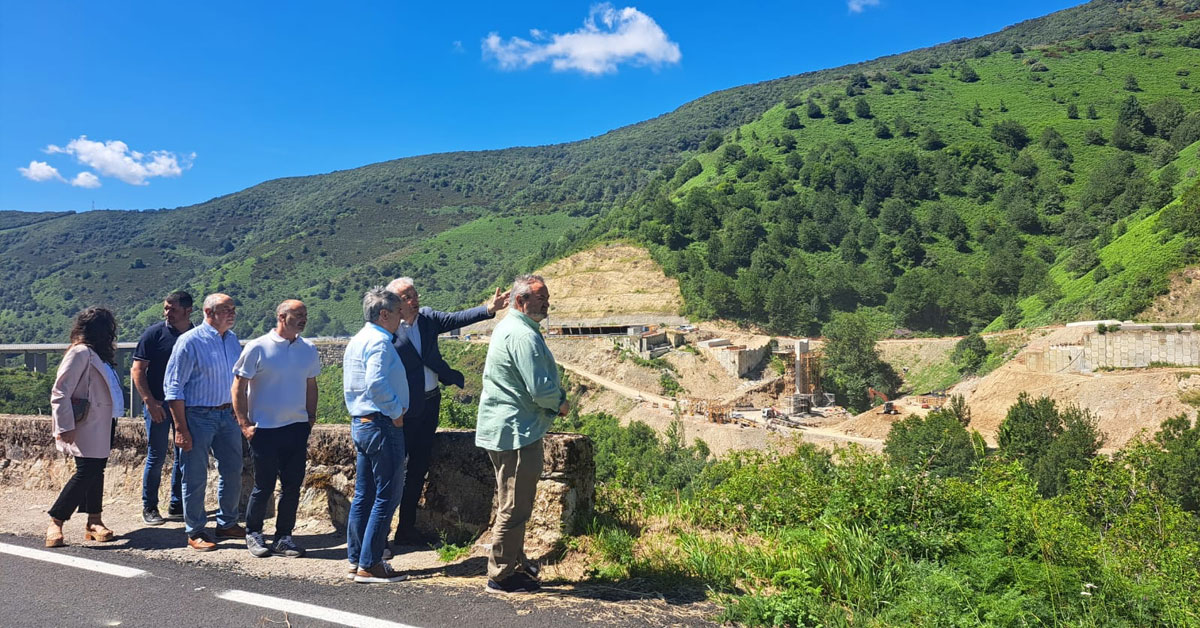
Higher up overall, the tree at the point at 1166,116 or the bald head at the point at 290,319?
the tree at the point at 1166,116

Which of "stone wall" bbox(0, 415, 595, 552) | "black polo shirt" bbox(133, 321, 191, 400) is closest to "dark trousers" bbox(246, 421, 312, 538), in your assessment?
"stone wall" bbox(0, 415, 595, 552)

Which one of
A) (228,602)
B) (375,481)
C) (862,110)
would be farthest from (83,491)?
(862,110)

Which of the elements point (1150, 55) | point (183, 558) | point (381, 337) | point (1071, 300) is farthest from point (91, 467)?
point (1150, 55)

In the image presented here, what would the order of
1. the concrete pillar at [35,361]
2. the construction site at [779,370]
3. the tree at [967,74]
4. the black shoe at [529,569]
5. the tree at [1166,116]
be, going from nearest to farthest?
1. the black shoe at [529,569]
2. the construction site at [779,370]
3. the concrete pillar at [35,361]
4. the tree at [1166,116]
5. the tree at [967,74]

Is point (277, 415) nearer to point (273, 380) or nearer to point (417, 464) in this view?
point (273, 380)

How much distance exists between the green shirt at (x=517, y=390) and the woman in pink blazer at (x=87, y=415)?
3049mm

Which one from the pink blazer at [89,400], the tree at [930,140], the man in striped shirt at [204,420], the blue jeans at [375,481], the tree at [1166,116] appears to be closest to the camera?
the blue jeans at [375,481]

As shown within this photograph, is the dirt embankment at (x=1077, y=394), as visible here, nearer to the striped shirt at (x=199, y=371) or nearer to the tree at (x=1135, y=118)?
the striped shirt at (x=199, y=371)

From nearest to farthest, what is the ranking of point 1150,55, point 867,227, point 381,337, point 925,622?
point 925,622
point 381,337
point 867,227
point 1150,55

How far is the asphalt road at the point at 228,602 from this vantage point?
10.4ft

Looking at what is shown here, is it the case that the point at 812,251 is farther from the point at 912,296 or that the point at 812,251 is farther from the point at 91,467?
the point at 91,467

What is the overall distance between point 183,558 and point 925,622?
4.17m

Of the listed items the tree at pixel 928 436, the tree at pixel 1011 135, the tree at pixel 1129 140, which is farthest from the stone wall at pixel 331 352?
the tree at pixel 1129 140

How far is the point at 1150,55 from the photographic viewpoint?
9038 cm
